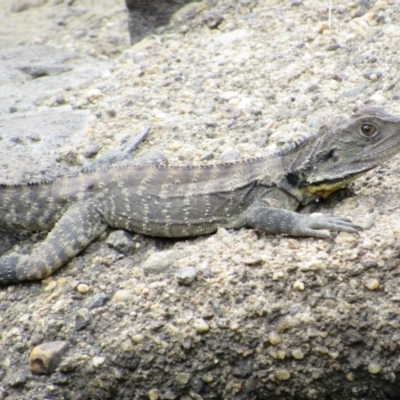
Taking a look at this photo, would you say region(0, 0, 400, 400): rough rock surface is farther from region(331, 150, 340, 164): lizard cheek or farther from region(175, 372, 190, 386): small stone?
region(331, 150, 340, 164): lizard cheek

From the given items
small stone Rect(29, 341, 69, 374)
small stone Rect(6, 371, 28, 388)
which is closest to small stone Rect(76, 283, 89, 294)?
small stone Rect(29, 341, 69, 374)

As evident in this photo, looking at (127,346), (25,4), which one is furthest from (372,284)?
(25,4)

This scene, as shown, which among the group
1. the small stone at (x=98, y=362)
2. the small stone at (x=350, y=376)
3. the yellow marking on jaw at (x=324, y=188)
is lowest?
the small stone at (x=350, y=376)

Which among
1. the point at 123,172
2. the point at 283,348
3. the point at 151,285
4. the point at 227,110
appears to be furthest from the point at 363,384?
the point at 227,110

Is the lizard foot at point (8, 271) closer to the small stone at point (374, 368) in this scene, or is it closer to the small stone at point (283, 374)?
the small stone at point (283, 374)

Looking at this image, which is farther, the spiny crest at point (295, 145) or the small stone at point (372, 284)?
the spiny crest at point (295, 145)

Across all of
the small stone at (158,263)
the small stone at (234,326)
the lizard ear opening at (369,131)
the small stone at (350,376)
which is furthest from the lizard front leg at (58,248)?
the small stone at (350,376)

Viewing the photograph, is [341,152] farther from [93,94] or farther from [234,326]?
[93,94]
